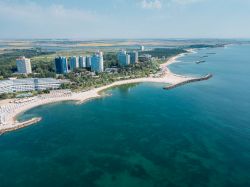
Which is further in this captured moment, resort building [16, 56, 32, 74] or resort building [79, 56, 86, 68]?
resort building [79, 56, 86, 68]

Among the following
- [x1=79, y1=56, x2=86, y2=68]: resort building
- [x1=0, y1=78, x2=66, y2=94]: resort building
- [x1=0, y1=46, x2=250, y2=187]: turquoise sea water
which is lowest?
[x1=0, y1=46, x2=250, y2=187]: turquoise sea water

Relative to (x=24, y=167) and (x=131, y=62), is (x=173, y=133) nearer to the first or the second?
(x=24, y=167)

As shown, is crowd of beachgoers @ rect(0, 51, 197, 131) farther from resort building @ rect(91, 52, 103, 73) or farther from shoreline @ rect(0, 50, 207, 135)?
resort building @ rect(91, 52, 103, 73)

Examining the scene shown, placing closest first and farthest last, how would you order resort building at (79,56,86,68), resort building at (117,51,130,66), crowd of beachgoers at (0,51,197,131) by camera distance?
crowd of beachgoers at (0,51,197,131) < resort building at (79,56,86,68) < resort building at (117,51,130,66)

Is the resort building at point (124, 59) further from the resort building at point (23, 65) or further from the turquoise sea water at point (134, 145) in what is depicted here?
the turquoise sea water at point (134, 145)

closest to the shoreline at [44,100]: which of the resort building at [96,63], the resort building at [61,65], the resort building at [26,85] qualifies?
the resort building at [26,85]

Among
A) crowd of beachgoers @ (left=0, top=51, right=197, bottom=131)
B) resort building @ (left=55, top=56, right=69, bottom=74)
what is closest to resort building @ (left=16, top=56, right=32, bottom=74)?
resort building @ (left=55, top=56, right=69, bottom=74)

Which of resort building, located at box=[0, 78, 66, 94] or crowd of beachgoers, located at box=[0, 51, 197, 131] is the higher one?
resort building, located at box=[0, 78, 66, 94]
